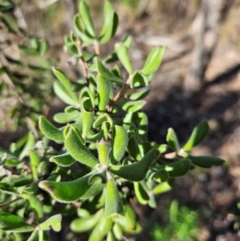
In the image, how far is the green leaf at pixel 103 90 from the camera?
684 millimetres

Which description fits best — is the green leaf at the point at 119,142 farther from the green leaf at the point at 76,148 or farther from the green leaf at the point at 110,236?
the green leaf at the point at 110,236

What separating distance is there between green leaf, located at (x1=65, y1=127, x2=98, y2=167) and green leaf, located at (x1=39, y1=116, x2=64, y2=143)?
68mm

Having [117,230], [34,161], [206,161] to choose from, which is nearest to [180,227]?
[117,230]

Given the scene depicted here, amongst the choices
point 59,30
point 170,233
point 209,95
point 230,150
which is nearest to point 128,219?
point 170,233

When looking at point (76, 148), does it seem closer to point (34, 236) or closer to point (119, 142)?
point (119, 142)

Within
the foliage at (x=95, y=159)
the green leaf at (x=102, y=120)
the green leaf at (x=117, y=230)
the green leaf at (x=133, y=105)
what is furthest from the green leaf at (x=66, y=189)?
the green leaf at (x=117, y=230)

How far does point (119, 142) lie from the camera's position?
0.62 m

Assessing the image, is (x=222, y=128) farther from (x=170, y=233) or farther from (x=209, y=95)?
(x=170, y=233)

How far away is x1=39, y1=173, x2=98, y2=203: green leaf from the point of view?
539 millimetres

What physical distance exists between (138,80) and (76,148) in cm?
22

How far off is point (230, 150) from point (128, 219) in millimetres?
1599

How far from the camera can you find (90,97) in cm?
72

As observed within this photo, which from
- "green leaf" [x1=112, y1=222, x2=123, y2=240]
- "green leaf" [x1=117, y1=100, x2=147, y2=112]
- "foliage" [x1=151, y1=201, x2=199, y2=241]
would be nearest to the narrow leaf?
"green leaf" [x1=117, y1=100, x2=147, y2=112]

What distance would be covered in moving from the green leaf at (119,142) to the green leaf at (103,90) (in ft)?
0.31
